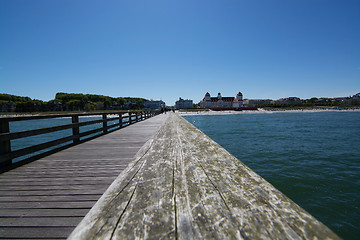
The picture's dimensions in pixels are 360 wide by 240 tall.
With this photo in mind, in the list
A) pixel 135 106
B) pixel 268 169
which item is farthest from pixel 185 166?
pixel 135 106

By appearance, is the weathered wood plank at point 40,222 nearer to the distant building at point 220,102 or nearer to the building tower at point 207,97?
the distant building at point 220,102

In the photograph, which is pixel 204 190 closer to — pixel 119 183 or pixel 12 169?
pixel 119 183

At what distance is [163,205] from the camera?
1.13 m

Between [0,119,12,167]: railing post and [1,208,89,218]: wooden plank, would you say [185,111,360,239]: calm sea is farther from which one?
[0,119,12,167]: railing post

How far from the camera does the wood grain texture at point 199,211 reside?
2.77 ft

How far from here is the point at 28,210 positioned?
1938 mm

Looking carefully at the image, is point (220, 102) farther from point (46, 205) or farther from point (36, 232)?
point (36, 232)

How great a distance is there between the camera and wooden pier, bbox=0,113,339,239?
2.85 feet

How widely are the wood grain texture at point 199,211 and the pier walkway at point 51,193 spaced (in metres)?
0.85

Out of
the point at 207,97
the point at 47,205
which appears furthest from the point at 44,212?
the point at 207,97

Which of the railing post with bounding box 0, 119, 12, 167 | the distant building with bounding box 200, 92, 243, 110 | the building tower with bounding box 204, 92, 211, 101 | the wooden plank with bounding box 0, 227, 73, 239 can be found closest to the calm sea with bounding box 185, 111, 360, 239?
the wooden plank with bounding box 0, 227, 73, 239

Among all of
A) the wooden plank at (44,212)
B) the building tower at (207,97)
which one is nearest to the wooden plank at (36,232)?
the wooden plank at (44,212)

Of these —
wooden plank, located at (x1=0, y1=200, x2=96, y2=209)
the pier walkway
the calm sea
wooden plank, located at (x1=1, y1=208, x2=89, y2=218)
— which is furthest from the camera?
the calm sea

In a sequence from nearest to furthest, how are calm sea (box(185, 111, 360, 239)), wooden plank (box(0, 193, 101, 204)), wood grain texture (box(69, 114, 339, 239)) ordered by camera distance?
wood grain texture (box(69, 114, 339, 239))
wooden plank (box(0, 193, 101, 204))
calm sea (box(185, 111, 360, 239))
